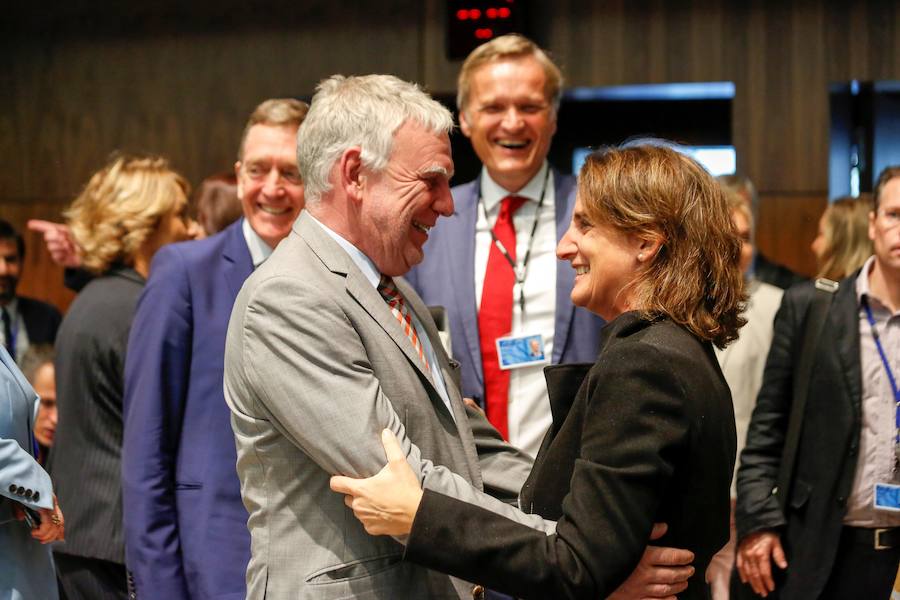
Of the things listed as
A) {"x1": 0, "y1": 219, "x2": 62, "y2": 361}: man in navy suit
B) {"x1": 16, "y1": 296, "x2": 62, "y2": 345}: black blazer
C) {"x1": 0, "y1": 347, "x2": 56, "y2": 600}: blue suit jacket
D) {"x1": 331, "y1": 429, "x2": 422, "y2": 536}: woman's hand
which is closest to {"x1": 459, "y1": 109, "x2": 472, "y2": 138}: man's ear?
{"x1": 0, "y1": 347, "x2": 56, "y2": 600}: blue suit jacket

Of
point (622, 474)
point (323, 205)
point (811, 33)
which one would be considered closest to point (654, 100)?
point (811, 33)

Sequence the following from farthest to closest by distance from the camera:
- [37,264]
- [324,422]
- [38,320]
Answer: [37,264]
[38,320]
[324,422]

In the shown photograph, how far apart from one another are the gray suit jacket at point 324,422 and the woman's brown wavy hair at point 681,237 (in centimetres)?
42

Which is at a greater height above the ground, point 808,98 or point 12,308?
point 808,98

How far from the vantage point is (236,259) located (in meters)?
2.84

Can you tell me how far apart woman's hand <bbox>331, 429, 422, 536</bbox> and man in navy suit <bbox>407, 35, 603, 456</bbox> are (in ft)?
3.98

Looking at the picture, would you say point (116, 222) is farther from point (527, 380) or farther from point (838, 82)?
point (838, 82)

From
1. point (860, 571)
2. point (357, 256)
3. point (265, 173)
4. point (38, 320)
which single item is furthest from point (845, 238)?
point (38, 320)

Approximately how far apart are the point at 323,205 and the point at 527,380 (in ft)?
3.61

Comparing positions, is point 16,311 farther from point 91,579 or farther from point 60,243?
point 91,579

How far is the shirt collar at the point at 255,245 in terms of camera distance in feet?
9.52

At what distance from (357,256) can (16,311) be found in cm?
393

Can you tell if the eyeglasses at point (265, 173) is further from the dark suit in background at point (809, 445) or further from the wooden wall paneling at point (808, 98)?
the wooden wall paneling at point (808, 98)

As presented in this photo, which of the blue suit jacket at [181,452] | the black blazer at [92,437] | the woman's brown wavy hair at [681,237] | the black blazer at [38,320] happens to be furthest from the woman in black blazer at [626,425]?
the black blazer at [38,320]
